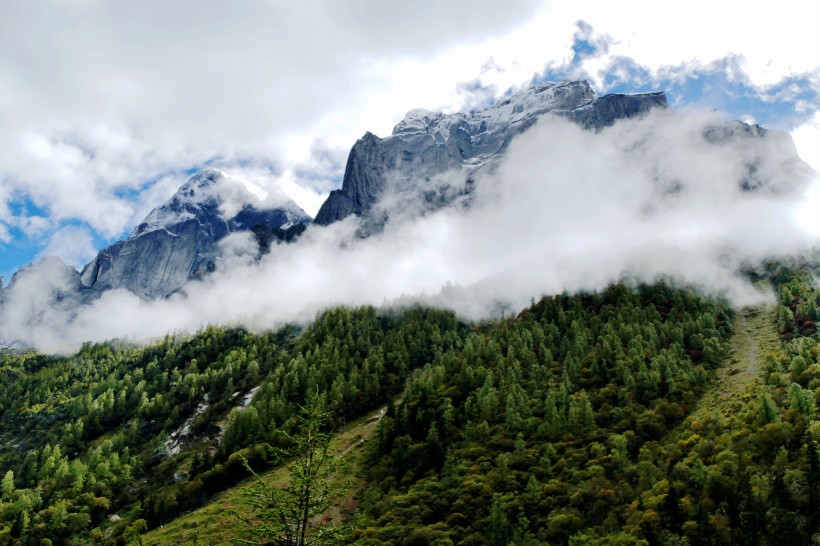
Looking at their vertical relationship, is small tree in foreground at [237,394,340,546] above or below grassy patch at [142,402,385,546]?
above

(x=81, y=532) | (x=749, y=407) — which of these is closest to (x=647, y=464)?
(x=749, y=407)

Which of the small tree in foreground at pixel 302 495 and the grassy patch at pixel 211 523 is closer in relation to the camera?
the small tree in foreground at pixel 302 495

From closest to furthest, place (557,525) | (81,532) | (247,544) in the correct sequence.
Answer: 1. (247,544)
2. (557,525)
3. (81,532)

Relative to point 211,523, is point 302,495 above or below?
above

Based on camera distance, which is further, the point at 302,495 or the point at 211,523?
the point at 211,523

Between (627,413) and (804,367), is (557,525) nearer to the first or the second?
(627,413)

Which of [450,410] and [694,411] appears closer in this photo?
[694,411]

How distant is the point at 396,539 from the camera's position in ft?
429

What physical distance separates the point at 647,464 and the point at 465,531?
153 feet

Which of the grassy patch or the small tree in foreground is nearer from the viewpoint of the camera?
the small tree in foreground

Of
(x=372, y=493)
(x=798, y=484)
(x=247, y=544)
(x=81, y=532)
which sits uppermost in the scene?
(x=247, y=544)

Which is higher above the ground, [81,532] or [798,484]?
[81,532]

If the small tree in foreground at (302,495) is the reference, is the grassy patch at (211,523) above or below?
below

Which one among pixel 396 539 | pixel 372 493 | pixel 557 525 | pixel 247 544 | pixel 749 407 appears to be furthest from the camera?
pixel 372 493
